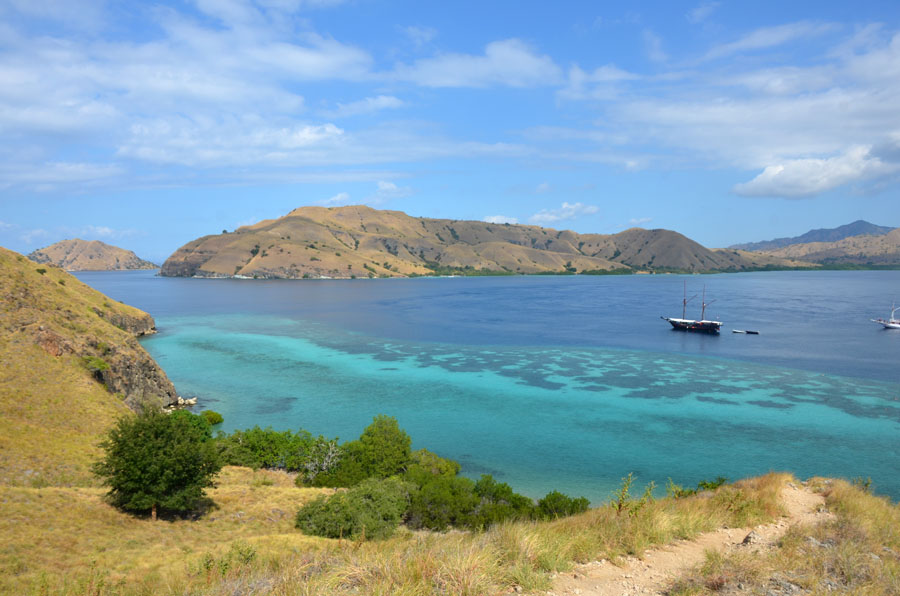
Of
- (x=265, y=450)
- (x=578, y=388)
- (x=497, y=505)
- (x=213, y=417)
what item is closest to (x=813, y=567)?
(x=497, y=505)

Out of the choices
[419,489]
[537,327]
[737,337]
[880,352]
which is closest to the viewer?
[419,489]

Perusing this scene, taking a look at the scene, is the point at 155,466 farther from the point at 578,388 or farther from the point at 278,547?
the point at 578,388

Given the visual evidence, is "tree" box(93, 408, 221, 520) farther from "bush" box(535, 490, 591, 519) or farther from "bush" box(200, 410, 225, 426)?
"bush" box(200, 410, 225, 426)

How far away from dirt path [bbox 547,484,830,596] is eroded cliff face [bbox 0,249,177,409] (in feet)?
109

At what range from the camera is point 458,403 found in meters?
43.1

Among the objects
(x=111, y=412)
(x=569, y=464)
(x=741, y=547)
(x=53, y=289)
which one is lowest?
(x=569, y=464)

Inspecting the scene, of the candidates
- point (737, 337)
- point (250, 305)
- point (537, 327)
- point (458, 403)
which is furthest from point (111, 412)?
point (250, 305)

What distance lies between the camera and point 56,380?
3123 centimetres

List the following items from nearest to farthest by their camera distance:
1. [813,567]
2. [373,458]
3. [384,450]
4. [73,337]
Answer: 1. [813,567]
2. [373,458]
3. [384,450]
4. [73,337]

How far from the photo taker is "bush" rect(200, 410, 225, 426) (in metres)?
37.1

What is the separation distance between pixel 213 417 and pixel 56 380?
34.0 feet

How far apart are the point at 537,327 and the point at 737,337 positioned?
3140 centimetres

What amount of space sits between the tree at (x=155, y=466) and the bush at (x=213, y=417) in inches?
616

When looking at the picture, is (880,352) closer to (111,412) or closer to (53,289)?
(111,412)
